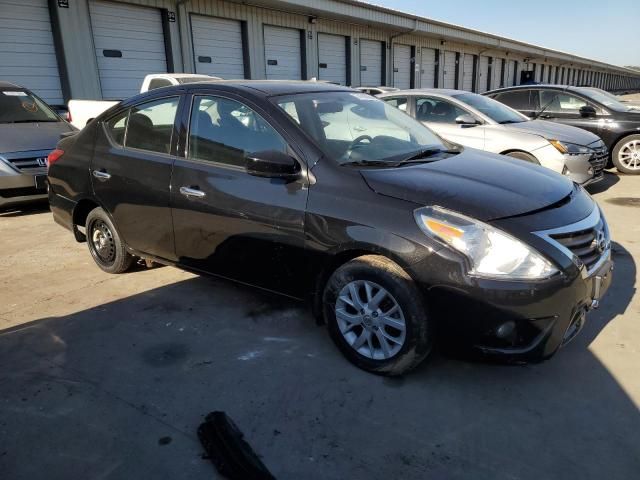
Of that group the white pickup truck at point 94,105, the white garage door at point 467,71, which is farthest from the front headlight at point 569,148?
the white garage door at point 467,71

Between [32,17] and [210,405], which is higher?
[32,17]

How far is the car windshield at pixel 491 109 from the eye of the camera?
7.11 meters

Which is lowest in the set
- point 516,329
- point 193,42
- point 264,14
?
point 516,329

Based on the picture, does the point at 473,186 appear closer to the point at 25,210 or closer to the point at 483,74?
the point at 25,210

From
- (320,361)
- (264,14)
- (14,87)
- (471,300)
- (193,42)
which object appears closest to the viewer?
(471,300)

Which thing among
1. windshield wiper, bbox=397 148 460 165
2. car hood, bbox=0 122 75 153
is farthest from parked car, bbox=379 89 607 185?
car hood, bbox=0 122 75 153

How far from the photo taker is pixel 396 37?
2272 cm

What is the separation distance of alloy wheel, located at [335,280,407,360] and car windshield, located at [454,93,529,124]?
5134 millimetres

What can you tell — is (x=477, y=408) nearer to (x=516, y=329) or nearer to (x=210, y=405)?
(x=516, y=329)

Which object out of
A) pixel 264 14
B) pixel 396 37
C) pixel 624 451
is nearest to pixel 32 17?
pixel 264 14

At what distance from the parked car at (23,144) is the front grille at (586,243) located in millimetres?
6223

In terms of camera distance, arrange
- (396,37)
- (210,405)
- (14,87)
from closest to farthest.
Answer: (210,405) → (14,87) → (396,37)

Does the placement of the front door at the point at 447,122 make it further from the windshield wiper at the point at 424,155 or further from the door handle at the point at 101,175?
the door handle at the point at 101,175

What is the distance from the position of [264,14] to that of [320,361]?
15.7 m
